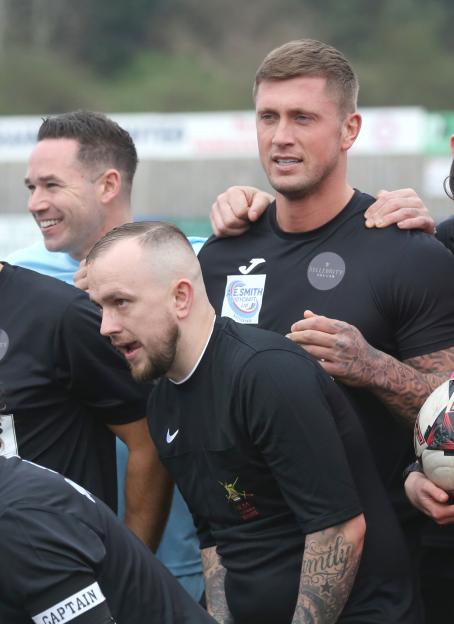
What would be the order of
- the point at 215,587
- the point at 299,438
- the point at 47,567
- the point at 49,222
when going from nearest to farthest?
the point at 47,567 → the point at 299,438 → the point at 215,587 → the point at 49,222

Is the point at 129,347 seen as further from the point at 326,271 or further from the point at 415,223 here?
the point at 415,223

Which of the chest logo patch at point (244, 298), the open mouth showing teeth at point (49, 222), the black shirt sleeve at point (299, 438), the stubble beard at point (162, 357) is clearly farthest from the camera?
the open mouth showing teeth at point (49, 222)

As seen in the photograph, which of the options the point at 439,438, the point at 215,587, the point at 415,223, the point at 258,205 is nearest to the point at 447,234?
the point at 415,223

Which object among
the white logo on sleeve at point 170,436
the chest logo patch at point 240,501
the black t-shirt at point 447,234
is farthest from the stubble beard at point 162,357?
the black t-shirt at point 447,234

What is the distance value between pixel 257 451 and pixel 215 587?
511mm

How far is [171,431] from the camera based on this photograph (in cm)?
372

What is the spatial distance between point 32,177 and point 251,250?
1.18 meters

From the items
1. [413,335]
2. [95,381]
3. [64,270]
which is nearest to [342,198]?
[413,335]

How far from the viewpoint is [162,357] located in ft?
11.7

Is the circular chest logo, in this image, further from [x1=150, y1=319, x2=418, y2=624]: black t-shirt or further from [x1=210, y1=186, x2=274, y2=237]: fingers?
[x1=210, y1=186, x2=274, y2=237]: fingers

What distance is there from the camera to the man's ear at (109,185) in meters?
5.08

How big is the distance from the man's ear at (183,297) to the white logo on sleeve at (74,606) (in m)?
0.91

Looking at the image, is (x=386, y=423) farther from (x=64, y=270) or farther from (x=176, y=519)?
(x=64, y=270)

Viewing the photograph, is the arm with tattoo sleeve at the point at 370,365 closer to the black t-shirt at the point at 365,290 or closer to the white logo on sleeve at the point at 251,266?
the black t-shirt at the point at 365,290
